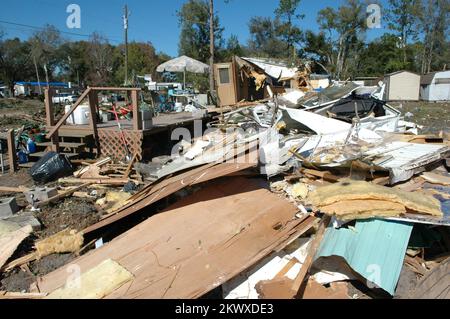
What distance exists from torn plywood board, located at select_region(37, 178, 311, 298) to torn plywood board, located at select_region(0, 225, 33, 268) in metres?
0.81

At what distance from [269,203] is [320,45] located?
3641 cm

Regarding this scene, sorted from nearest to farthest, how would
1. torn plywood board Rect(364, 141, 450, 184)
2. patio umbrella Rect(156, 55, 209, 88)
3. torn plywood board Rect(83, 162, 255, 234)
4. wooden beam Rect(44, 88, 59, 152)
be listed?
torn plywood board Rect(83, 162, 255, 234)
torn plywood board Rect(364, 141, 450, 184)
wooden beam Rect(44, 88, 59, 152)
patio umbrella Rect(156, 55, 209, 88)

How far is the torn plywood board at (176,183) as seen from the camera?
4.58m

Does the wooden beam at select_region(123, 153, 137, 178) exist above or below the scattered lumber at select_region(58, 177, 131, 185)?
above

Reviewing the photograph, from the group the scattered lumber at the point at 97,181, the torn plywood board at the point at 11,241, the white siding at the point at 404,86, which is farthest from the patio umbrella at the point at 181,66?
the white siding at the point at 404,86

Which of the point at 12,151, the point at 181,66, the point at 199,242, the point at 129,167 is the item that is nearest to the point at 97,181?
the point at 129,167

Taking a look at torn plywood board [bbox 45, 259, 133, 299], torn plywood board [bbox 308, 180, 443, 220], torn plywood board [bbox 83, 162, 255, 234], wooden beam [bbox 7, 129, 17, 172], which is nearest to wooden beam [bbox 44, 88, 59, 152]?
wooden beam [bbox 7, 129, 17, 172]

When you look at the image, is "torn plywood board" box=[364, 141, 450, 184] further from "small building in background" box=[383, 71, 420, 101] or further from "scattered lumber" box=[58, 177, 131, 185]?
"small building in background" box=[383, 71, 420, 101]

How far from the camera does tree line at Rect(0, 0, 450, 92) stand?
36.0 m

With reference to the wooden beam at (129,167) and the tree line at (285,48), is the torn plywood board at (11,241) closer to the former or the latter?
the wooden beam at (129,167)

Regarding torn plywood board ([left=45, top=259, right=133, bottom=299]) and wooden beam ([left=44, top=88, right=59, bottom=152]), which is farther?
wooden beam ([left=44, top=88, right=59, bottom=152])

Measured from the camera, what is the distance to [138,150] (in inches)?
323

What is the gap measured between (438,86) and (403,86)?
309 centimetres
